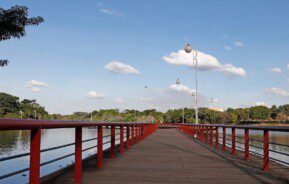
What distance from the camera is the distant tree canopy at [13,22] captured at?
23.5 m

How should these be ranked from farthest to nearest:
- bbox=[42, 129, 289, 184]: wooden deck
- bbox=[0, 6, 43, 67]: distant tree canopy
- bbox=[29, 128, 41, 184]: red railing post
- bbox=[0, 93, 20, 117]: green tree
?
bbox=[0, 93, 20, 117]: green tree < bbox=[0, 6, 43, 67]: distant tree canopy < bbox=[42, 129, 289, 184]: wooden deck < bbox=[29, 128, 41, 184]: red railing post

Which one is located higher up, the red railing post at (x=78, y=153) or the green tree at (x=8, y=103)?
the green tree at (x=8, y=103)

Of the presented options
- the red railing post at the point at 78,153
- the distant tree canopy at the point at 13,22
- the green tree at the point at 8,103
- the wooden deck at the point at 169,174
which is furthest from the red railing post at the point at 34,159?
the green tree at the point at 8,103

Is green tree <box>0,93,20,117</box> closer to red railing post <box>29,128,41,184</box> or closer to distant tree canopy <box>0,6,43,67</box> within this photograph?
distant tree canopy <box>0,6,43,67</box>

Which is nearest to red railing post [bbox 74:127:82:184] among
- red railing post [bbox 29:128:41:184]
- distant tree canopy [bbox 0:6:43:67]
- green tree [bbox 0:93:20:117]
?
red railing post [bbox 29:128:41:184]

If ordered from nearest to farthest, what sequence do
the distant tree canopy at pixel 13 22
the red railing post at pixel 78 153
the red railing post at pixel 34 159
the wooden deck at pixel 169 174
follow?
1. the red railing post at pixel 34 159
2. the red railing post at pixel 78 153
3. the wooden deck at pixel 169 174
4. the distant tree canopy at pixel 13 22

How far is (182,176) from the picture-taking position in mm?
7508

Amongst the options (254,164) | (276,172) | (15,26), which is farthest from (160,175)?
(15,26)

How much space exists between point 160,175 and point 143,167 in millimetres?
1397

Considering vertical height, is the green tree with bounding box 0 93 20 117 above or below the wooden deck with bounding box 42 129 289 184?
above

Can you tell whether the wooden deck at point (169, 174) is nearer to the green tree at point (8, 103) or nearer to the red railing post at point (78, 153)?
the red railing post at point (78, 153)

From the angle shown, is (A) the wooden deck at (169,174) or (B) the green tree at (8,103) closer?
(A) the wooden deck at (169,174)

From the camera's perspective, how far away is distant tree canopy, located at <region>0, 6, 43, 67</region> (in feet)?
77.3

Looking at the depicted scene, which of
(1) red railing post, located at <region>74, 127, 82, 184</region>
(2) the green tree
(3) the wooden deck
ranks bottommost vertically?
(3) the wooden deck
